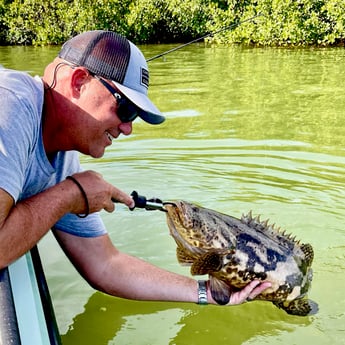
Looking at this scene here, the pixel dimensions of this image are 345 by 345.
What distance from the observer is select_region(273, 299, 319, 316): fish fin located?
315 centimetres

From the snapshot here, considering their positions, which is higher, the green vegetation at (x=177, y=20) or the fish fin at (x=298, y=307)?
the green vegetation at (x=177, y=20)

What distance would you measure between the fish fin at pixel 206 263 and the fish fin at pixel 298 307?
559 mm

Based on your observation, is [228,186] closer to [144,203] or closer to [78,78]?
[144,203]

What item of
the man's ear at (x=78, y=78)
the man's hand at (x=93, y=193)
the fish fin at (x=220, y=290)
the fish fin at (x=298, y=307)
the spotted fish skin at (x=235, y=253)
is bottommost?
the fish fin at (x=298, y=307)

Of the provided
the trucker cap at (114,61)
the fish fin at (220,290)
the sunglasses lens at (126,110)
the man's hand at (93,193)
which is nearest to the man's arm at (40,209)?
the man's hand at (93,193)

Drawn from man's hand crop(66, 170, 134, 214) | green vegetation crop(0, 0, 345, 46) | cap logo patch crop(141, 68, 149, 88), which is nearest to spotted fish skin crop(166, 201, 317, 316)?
man's hand crop(66, 170, 134, 214)

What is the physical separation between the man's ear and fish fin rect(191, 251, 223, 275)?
94cm

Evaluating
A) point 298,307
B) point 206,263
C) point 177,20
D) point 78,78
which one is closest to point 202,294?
point 206,263

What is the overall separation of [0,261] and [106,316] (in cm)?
143

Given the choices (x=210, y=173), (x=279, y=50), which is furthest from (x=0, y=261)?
(x=279, y=50)

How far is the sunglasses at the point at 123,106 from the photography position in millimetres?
2510

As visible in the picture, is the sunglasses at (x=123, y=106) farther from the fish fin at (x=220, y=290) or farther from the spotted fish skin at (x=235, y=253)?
the fish fin at (x=220, y=290)

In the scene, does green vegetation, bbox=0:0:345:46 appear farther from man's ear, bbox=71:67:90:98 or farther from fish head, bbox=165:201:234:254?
man's ear, bbox=71:67:90:98

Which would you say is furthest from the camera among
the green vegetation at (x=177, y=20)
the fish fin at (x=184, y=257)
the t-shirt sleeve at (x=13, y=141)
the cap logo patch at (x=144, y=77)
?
the green vegetation at (x=177, y=20)
